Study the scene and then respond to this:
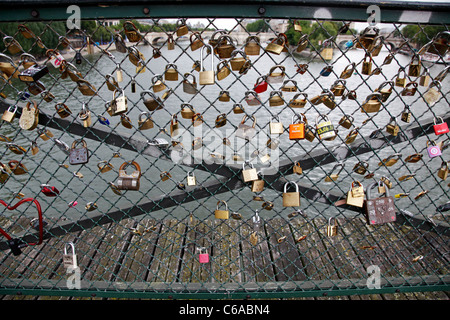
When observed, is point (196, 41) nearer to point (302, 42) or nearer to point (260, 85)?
point (260, 85)

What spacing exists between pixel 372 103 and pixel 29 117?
1.93 meters

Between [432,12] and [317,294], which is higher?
[432,12]

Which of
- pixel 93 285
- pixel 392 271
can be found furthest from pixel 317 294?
pixel 93 285

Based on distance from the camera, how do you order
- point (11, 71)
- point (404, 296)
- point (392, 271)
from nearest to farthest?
point (11, 71)
point (404, 296)
point (392, 271)

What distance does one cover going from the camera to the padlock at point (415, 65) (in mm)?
1712

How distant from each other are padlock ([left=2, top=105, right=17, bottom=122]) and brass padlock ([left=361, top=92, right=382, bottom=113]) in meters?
1.96

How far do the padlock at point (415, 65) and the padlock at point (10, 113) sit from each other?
222cm

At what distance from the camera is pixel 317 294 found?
243 centimetres

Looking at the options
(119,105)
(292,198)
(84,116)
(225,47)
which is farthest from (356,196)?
(84,116)

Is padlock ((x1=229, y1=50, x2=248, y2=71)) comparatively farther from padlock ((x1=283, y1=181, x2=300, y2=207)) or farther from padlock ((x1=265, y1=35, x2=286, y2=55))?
padlock ((x1=283, y1=181, x2=300, y2=207))

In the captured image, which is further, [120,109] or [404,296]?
[404,296]

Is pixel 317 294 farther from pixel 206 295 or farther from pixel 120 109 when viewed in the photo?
pixel 120 109

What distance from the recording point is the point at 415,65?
1746 mm
